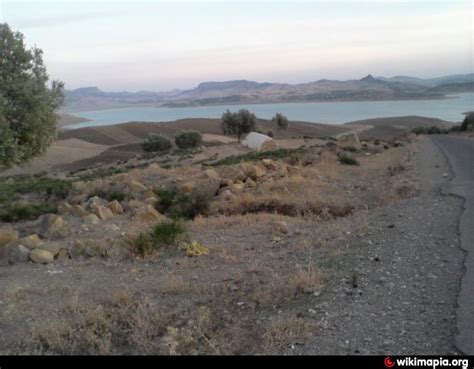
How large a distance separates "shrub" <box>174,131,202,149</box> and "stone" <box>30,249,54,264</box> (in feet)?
177

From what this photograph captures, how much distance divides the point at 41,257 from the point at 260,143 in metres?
39.1

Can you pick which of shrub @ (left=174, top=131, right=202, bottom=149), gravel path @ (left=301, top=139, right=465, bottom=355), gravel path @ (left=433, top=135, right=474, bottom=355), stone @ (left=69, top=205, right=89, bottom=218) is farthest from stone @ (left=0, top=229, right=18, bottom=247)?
shrub @ (left=174, top=131, right=202, bottom=149)

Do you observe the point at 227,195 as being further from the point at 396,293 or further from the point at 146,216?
the point at 396,293

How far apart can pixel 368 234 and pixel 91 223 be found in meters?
6.73

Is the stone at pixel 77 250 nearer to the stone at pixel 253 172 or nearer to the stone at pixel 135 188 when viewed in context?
the stone at pixel 135 188

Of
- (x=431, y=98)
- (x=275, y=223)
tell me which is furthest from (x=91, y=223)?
(x=431, y=98)

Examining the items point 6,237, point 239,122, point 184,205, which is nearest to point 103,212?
point 184,205

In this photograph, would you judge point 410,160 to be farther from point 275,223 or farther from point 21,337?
point 21,337

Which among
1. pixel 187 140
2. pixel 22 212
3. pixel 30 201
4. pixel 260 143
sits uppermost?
pixel 22 212

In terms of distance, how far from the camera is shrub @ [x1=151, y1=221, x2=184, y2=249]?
8648 millimetres

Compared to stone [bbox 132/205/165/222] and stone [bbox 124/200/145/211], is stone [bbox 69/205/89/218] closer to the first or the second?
stone [bbox 124/200/145/211]

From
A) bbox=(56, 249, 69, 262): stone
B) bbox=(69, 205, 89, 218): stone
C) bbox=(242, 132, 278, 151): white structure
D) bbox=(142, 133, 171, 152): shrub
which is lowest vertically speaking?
bbox=(142, 133, 171, 152): shrub

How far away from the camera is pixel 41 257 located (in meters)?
8.36

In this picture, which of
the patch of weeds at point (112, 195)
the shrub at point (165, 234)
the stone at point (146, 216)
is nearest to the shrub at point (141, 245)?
the shrub at point (165, 234)
